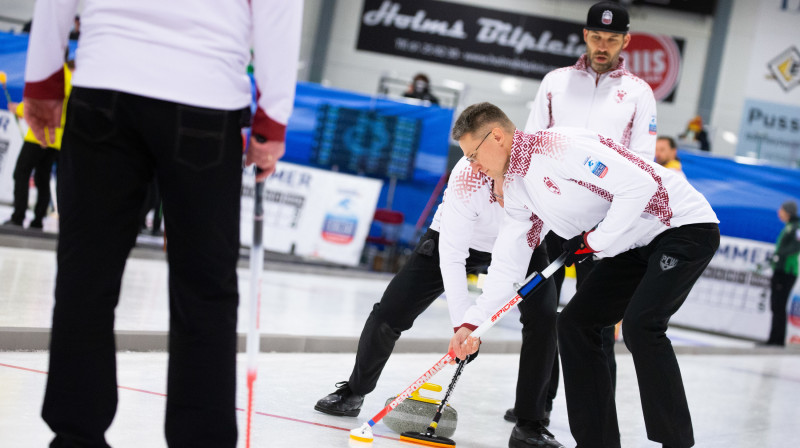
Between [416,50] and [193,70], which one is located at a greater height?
[416,50]

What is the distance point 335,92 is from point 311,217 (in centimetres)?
195

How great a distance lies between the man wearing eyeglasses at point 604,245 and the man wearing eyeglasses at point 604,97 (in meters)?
0.59

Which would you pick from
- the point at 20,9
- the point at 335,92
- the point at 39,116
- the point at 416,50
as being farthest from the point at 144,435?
the point at 416,50

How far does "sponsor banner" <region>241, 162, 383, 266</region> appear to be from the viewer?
11336 mm

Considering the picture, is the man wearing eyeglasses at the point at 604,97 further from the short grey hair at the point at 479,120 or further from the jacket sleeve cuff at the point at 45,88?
the jacket sleeve cuff at the point at 45,88

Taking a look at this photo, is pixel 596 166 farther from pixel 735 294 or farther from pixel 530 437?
pixel 735 294

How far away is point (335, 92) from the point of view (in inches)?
491

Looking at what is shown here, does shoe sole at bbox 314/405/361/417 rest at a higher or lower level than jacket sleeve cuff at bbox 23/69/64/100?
lower

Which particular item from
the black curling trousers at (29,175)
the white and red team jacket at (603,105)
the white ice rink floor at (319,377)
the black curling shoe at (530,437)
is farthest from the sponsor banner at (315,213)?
the black curling shoe at (530,437)

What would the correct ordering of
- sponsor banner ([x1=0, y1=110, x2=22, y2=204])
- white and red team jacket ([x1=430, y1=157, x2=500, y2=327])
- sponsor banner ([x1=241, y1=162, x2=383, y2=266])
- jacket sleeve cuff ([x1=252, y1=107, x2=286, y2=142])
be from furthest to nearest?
sponsor banner ([x1=241, y1=162, x2=383, y2=266])
sponsor banner ([x1=0, y1=110, x2=22, y2=204])
white and red team jacket ([x1=430, y1=157, x2=500, y2=327])
jacket sleeve cuff ([x1=252, y1=107, x2=286, y2=142])

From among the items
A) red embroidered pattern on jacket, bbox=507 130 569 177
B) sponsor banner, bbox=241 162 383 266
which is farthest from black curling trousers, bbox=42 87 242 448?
sponsor banner, bbox=241 162 383 266

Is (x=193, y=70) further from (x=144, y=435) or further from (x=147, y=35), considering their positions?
(x=144, y=435)

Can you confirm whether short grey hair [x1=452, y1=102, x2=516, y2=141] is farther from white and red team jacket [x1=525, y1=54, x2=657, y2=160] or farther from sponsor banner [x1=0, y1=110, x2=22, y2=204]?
sponsor banner [x1=0, y1=110, x2=22, y2=204]

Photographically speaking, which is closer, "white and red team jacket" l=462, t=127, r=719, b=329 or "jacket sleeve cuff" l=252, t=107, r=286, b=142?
"jacket sleeve cuff" l=252, t=107, r=286, b=142
